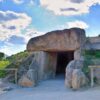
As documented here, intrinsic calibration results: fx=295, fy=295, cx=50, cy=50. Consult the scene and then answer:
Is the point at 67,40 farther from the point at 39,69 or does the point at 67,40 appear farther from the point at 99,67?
the point at 99,67

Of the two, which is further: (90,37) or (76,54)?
(90,37)

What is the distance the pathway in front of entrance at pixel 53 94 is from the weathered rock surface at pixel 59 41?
3457mm

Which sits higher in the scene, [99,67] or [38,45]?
[38,45]

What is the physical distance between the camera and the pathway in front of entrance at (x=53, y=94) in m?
14.0

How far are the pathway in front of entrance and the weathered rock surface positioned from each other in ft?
11.3

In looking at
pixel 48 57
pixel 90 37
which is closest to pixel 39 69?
pixel 48 57

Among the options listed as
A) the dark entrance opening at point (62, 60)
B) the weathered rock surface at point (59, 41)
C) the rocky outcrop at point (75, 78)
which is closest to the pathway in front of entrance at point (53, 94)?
the rocky outcrop at point (75, 78)

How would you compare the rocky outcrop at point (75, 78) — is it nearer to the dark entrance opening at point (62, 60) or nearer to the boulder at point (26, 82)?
the boulder at point (26, 82)

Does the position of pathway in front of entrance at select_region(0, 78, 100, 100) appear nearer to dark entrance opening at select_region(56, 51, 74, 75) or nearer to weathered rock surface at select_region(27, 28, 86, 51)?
weathered rock surface at select_region(27, 28, 86, 51)

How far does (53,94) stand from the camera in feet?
50.3

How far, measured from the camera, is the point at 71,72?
17.6 m

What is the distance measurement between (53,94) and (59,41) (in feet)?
23.0

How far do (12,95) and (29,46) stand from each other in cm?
749

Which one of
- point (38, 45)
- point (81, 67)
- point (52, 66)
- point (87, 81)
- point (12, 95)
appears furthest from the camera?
point (52, 66)
